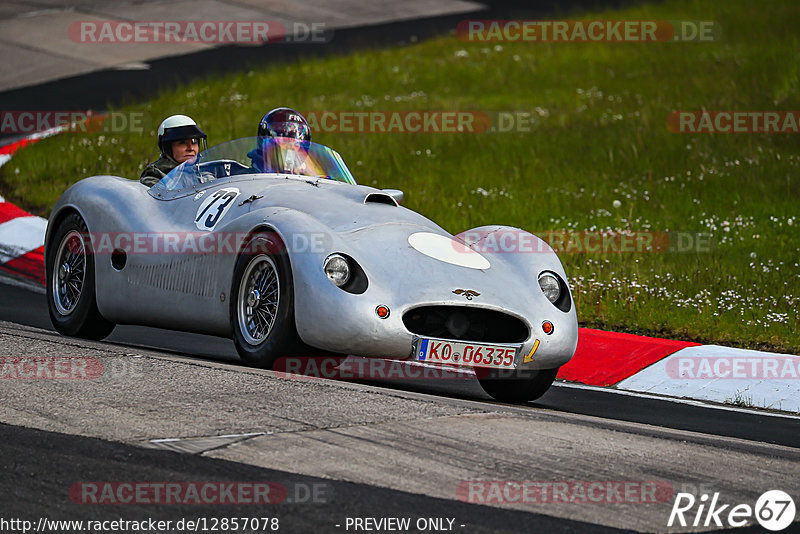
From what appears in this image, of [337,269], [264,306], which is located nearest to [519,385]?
[337,269]

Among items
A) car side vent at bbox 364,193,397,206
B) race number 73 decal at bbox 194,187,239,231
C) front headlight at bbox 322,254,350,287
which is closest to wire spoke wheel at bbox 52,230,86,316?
race number 73 decal at bbox 194,187,239,231

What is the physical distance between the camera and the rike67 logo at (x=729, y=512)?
4.78 metres

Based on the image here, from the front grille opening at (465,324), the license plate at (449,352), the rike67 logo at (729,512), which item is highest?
the front grille opening at (465,324)

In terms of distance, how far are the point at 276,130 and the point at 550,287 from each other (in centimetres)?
220

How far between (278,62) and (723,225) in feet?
36.3

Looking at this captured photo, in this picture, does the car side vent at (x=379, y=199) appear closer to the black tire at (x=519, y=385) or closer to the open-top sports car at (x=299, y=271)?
the open-top sports car at (x=299, y=271)

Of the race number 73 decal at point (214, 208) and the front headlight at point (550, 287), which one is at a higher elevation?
the race number 73 decal at point (214, 208)

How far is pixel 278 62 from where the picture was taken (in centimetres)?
2180

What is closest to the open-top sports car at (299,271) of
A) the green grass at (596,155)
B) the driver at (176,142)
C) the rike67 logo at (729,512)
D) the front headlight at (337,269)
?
the front headlight at (337,269)

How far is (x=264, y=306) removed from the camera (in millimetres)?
7277

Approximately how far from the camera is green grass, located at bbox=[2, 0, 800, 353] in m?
10.5

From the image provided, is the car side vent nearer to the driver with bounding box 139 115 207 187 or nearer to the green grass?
the driver with bounding box 139 115 207 187

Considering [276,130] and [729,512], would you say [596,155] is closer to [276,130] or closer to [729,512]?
[276,130]

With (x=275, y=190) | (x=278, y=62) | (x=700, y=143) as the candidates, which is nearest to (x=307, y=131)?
(x=275, y=190)
